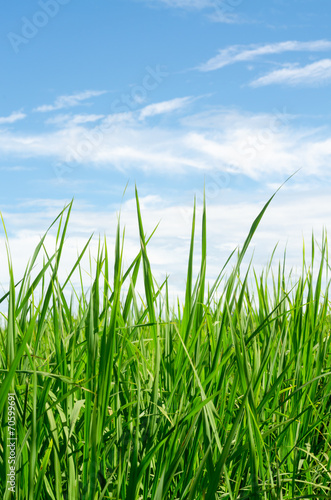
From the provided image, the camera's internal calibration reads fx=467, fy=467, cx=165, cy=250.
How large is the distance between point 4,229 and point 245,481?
1.11 metres

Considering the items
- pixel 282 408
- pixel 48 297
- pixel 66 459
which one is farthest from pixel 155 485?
pixel 282 408

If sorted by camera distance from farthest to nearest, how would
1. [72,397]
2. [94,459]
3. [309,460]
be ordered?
[309,460]
[72,397]
[94,459]

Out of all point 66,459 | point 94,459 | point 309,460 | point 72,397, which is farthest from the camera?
point 309,460

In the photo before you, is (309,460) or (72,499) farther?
(309,460)

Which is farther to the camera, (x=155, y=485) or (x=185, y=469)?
(x=185, y=469)

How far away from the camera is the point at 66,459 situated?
1.27 meters

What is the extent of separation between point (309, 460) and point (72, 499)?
947 mm

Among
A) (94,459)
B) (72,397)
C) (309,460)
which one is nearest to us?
(94,459)

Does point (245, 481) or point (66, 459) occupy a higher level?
point (66, 459)

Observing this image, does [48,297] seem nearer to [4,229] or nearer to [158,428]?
[4,229]

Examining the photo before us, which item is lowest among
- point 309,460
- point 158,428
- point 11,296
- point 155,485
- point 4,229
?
point 309,460

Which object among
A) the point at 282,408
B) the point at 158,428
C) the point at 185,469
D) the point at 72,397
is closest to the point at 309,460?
the point at 282,408

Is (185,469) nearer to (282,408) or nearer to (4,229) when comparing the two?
(282,408)

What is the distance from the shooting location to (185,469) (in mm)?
1324
